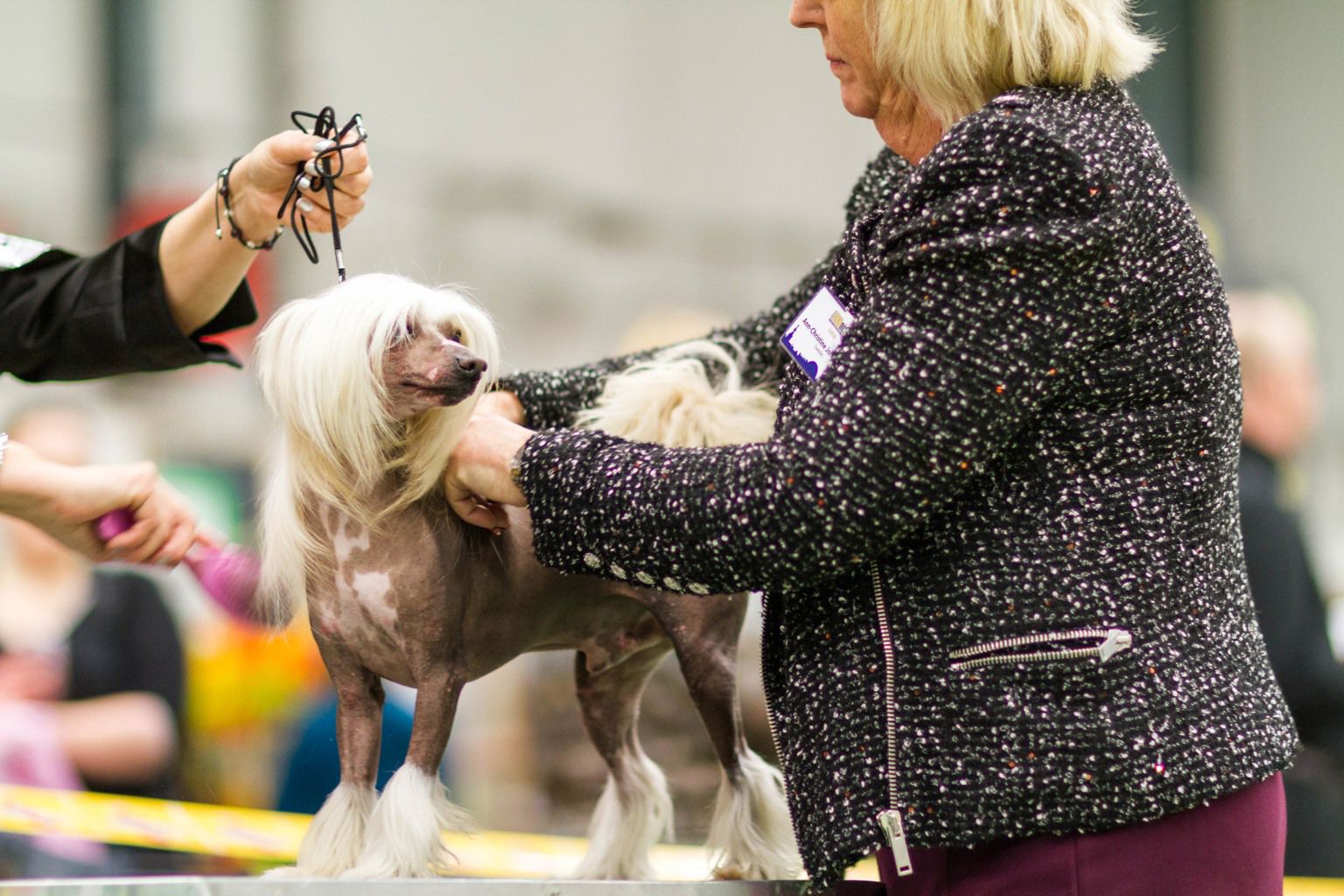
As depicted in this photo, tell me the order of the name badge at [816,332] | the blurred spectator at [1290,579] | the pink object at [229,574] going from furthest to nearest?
1. the blurred spectator at [1290,579]
2. the pink object at [229,574]
3. the name badge at [816,332]

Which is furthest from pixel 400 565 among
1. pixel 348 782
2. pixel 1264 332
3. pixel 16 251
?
pixel 1264 332

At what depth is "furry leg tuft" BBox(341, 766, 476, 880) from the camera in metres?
1.12

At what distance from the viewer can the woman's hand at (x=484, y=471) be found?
114 centimetres

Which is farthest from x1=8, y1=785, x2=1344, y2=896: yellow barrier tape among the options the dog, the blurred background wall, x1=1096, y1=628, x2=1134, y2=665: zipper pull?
the blurred background wall

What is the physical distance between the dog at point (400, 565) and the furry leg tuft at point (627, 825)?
0.43 ft

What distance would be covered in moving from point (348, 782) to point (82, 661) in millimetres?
1781

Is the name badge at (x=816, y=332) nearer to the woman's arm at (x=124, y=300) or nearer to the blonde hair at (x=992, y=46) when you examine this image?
the blonde hair at (x=992, y=46)

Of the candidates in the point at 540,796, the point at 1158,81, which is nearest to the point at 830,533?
the point at 540,796

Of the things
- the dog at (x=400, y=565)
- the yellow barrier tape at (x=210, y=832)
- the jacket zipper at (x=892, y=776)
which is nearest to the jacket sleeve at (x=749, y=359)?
the dog at (x=400, y=565)

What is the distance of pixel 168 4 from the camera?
5.21 m

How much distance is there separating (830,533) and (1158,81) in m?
6.09

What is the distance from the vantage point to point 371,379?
3.66ft

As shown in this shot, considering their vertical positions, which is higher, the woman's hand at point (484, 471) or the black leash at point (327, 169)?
the black leash at point (327, 169)

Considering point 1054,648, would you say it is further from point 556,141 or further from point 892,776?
point 556,141
